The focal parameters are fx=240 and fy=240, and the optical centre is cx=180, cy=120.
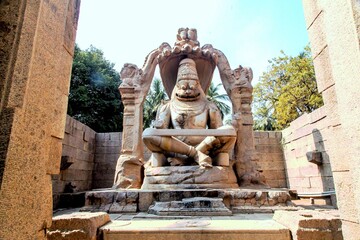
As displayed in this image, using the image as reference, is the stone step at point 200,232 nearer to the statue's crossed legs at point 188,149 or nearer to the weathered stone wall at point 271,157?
the statue's crossed legs at point 188,149

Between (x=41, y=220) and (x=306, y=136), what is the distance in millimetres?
6137

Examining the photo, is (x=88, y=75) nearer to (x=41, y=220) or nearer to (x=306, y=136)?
(x=306, y=136)

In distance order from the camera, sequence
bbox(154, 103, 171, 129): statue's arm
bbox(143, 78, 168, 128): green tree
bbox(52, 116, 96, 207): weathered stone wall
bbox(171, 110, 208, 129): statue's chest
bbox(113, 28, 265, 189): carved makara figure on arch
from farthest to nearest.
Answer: bbox(143, 78, 168, 128): green tree
bbox(52, 116, 96, 207): weathered stone wall
bbox(171, 110, 208, 129): statue's chest
bbox(154, 103, 171, 129): statue's arm
bbox(113, 28, 265, 189): carved makara figure on arch

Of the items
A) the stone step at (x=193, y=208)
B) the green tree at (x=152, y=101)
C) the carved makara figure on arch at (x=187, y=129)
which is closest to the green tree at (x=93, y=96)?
the green tree at (x=152, y=101)

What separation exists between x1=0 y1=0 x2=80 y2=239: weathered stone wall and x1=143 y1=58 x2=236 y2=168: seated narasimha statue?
260 cm

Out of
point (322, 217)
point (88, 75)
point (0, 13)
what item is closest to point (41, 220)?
point (0, 13)

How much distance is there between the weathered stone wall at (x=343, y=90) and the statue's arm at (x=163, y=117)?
3.32m

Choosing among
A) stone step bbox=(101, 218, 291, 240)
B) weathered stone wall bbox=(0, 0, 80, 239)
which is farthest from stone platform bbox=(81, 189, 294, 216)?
weathered stone wall bbox=(0, 0, 80, 239)

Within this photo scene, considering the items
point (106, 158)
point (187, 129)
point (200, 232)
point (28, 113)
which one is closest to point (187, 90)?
point (187, 129)

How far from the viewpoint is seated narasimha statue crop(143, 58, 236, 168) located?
4480mm

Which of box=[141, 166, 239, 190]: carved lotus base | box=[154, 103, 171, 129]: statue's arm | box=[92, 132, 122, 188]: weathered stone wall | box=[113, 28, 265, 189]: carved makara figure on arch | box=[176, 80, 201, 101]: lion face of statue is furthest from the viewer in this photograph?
box=[92, 132, 122, 188]: weathered stone wall

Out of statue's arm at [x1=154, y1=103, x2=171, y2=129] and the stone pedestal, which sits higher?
statue's arm at [x1=154, y1=103, x2=171, y2=129]

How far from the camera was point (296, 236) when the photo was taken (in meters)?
1.93

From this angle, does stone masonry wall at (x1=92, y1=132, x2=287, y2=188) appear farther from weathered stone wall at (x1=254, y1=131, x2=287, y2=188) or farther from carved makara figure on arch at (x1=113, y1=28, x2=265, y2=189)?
carved makara figure on arch at (x1=113, y1=28, x2=265, y2=189)
